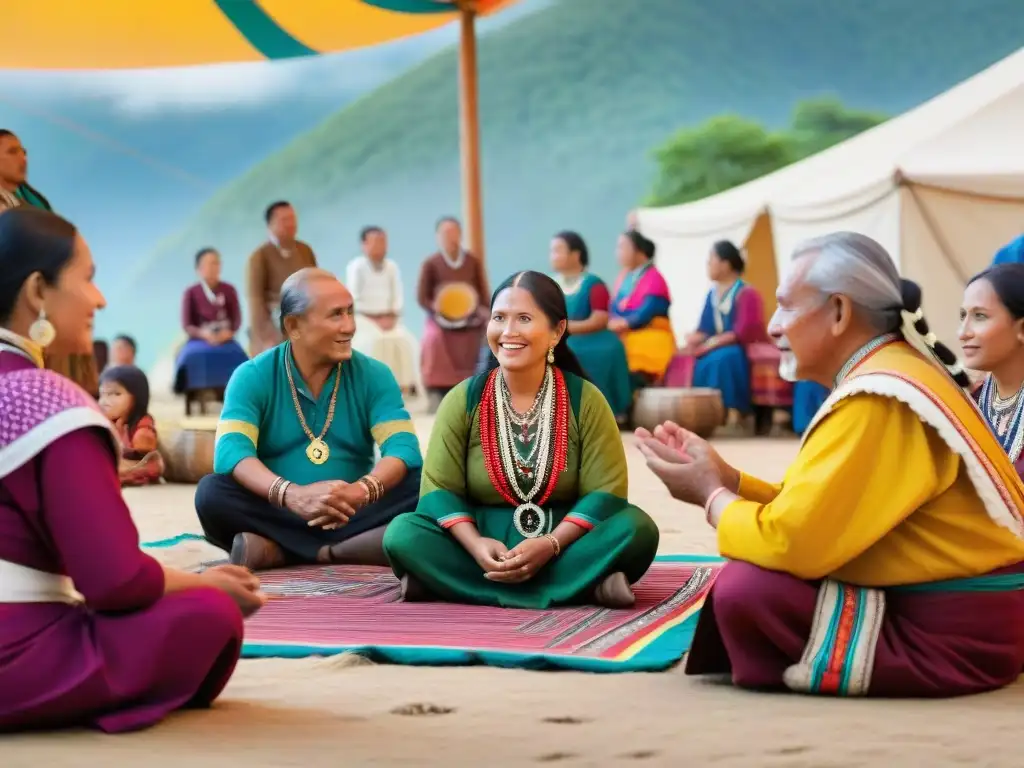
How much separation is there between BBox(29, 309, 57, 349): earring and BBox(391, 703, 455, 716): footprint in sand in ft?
3.30

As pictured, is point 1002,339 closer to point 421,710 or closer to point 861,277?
point 861,277

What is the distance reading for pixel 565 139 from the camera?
30344mm

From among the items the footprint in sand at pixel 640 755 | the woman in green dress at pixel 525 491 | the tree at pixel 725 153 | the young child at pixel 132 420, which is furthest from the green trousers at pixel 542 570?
the tree at pixel 725 153

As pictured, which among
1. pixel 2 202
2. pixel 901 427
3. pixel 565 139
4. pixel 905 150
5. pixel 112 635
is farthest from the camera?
pixel 565 139

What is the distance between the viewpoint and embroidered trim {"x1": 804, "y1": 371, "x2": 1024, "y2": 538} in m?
2.83

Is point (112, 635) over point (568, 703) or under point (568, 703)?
over

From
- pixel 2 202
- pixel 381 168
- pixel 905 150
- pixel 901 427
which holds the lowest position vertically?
pixel 901 427

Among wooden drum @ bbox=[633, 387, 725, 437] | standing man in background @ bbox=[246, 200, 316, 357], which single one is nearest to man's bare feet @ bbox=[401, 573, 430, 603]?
standing man in background @ bbox=[246, 200, 316, 357]

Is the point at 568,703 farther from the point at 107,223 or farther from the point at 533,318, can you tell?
the point at 107,223

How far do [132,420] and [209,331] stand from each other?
15.4 feet

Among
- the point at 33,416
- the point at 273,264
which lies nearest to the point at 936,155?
the point at 273,264

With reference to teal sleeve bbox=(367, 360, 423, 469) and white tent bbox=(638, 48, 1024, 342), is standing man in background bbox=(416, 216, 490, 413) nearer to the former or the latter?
white tent bbox=(638, 48, 1024, 342)

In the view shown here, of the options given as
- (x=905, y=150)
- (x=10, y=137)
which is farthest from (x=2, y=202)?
(x=905, y=150)

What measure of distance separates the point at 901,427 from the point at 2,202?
437 centimetres
